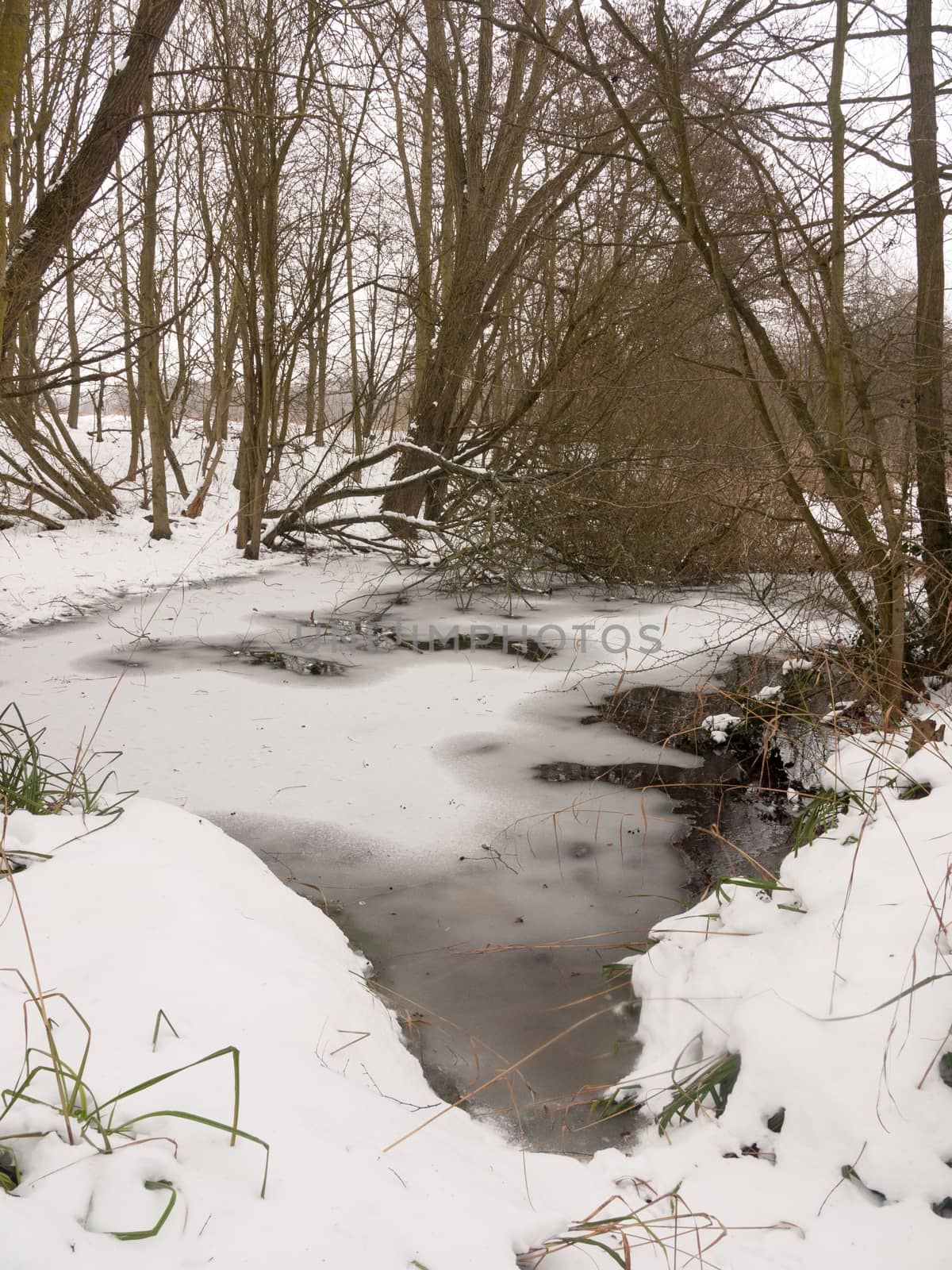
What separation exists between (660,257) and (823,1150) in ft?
25.0

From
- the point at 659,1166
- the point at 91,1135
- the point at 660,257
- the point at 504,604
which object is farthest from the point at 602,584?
the point at 91,1135

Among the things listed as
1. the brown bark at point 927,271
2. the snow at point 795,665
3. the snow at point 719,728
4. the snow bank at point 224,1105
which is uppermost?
the brown bark at point 927,271

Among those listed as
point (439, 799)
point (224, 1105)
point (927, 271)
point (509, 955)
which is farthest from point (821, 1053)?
point (927, 271)

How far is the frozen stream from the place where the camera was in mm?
2438

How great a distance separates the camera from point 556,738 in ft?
15.2

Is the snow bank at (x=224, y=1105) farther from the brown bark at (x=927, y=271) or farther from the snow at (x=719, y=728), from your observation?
the brown bark at (x=927, y=271)

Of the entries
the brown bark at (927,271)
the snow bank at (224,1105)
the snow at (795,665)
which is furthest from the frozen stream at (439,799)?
the brown bark at (927,271)

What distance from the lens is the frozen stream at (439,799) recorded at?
2438 millimetres

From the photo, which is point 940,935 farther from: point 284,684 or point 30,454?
point 30,454

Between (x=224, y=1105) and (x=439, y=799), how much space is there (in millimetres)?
2380

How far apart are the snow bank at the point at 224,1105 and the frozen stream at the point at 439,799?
0.23m

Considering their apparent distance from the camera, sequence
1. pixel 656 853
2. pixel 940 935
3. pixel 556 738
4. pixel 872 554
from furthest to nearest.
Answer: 1. pixel 556 738
2. pixel 872 554
3. pixel 656 853
4. pixel 940 935

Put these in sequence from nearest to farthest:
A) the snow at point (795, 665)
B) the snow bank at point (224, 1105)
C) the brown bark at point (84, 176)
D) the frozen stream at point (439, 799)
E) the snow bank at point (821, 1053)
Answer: the snow bank at point (224, 1105)
the snow bank at point (821, 1053)
the frozen stream at point (439, 799)
the brown bark at point (84, 176)
the snow at point (795, 665)

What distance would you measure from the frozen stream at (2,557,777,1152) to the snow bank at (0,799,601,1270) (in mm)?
233
